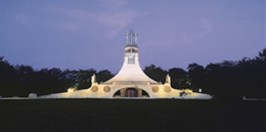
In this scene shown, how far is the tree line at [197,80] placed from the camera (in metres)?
29.2

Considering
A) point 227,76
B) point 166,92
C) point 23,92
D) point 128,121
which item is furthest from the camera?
point 166,92

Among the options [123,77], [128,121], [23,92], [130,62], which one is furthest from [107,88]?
[128,121]

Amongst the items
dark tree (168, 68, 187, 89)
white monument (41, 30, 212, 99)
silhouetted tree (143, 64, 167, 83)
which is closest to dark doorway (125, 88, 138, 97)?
white monument (41, 30, 212, 99)

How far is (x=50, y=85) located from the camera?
152ft

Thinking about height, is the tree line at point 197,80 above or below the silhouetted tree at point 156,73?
below

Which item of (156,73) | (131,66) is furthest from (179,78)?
(131,66)

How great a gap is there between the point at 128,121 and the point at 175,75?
166 ft

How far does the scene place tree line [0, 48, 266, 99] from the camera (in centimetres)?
2924

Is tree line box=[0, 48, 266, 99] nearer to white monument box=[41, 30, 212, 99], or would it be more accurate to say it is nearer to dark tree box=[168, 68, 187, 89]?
dark tree box=[168, 68, 187, 89]

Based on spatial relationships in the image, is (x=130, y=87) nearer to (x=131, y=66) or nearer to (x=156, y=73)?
(x=131, y=66)

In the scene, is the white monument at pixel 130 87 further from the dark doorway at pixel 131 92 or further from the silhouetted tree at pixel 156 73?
the silhouetted tree at pixel 156 73

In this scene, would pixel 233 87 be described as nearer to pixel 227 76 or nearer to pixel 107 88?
pixel 227 76

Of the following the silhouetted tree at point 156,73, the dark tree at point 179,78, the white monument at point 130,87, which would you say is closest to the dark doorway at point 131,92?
the white monument at point 130,87

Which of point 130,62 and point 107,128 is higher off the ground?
point 130,62
